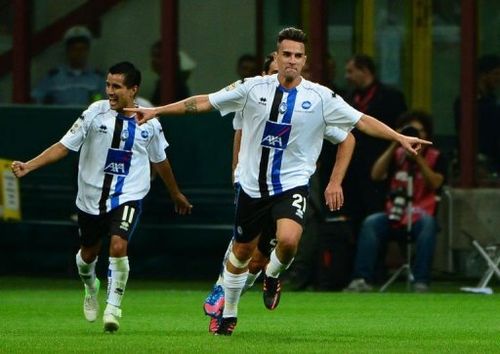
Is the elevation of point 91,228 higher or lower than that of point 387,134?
lower

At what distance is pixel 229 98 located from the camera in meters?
11.8

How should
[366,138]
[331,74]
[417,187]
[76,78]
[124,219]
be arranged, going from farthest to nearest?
[76,78] → [331,74] → [366,138] → [417,187] → [124,219]

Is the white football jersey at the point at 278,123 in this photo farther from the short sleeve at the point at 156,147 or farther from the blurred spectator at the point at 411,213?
the blurred spectator at the point at 411,213

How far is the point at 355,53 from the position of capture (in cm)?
1962

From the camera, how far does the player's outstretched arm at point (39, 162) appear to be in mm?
12562

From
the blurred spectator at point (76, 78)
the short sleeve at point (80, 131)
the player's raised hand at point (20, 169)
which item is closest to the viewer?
the player's raised hand at point (20, 169)

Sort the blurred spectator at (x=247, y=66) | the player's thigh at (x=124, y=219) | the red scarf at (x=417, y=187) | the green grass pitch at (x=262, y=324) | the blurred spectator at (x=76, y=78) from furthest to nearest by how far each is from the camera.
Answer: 1. the blurred spectator at (x=76, y=78)
2. the blurred spectator at (x=247, y=66)
3. the red scarf at (x=417, y=187)
4. the player's thigh at (x=124, y=219)
5. the green grass pitch at (x=262, y=324)

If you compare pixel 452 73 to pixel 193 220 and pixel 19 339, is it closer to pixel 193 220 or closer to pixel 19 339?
pixel 193 220

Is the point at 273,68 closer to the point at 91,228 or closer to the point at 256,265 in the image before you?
the point at 256,265

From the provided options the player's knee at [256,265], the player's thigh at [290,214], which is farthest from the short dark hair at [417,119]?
the player's thigh at [290,214]

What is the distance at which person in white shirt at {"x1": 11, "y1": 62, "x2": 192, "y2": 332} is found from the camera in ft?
42.2

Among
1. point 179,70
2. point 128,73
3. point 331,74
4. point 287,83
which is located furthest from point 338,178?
point 179,70

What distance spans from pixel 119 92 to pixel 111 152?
46 centimetres

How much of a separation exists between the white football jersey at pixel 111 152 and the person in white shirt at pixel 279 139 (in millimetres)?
1251
